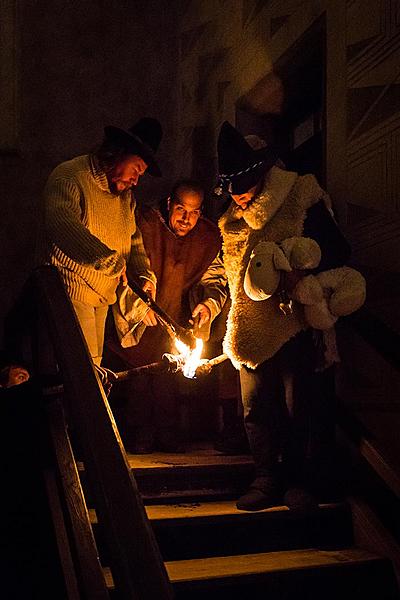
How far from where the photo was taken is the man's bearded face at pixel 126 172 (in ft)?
11.7

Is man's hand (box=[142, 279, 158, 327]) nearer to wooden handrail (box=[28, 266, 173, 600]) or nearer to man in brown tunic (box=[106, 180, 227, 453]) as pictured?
man in brown tunic (box=[106, 180, 227, 453])

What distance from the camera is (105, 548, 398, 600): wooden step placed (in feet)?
8.61

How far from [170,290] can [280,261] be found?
1.40 metres

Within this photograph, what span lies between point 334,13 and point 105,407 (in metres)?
2.59

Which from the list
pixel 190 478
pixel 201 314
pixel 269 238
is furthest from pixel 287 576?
pixel 201 314

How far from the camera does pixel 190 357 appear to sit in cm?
301

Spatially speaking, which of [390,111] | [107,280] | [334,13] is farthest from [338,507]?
[334,13]

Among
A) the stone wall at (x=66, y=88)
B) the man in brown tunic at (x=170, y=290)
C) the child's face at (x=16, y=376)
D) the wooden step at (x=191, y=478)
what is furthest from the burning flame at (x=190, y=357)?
the stone wall at (x=66, y=88)

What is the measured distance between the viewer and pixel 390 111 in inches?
132

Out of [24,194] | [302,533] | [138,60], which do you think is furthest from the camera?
[138,60]

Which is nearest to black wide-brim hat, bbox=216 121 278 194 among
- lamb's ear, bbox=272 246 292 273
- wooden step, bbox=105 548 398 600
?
lamb's ear, bbox=272 246 292 273

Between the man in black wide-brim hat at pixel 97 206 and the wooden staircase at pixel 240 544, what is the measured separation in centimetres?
84

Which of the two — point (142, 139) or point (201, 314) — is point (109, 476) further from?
A: point (142, 139)

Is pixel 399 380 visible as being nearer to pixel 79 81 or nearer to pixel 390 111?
pixel 390 111
